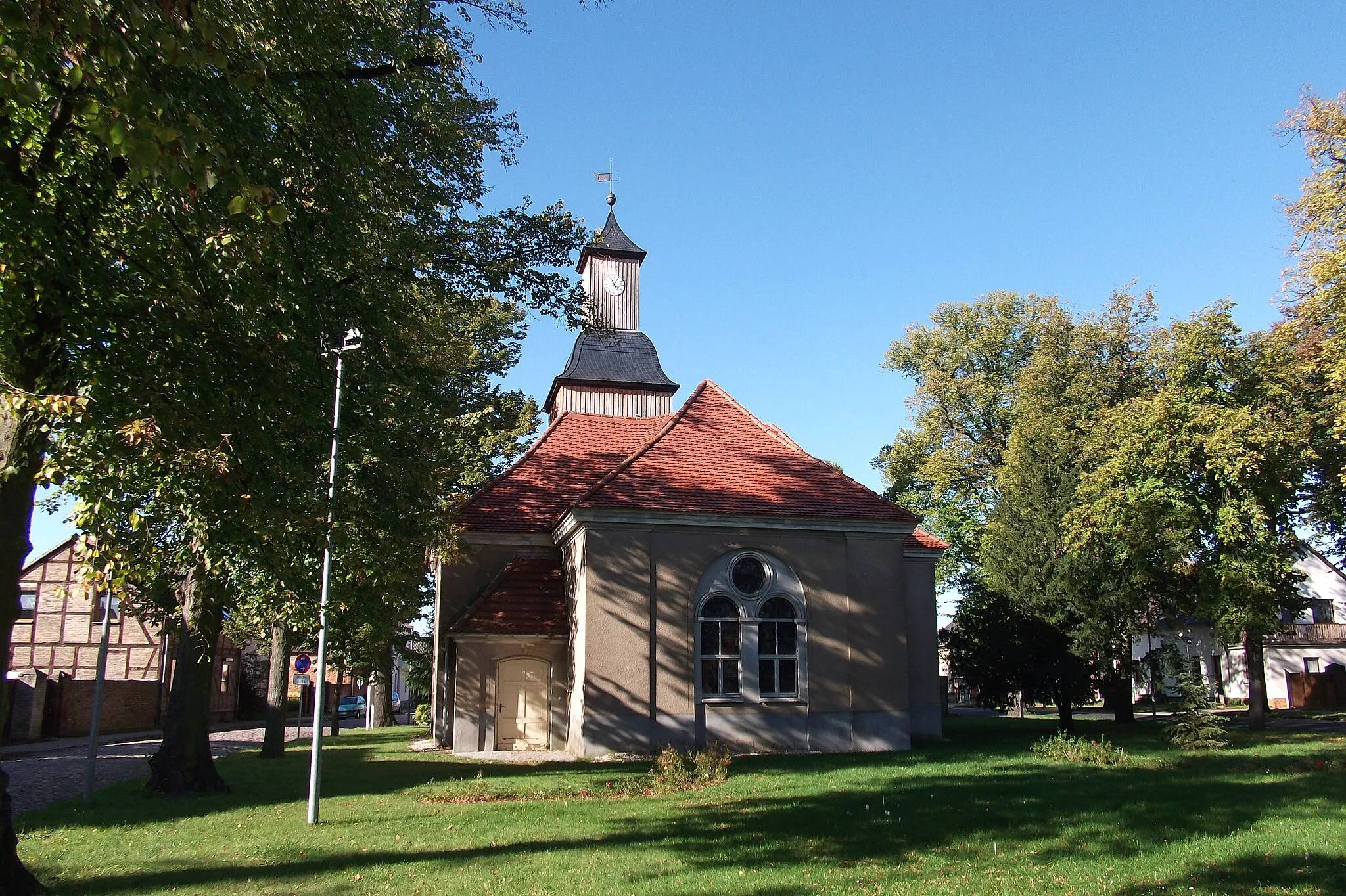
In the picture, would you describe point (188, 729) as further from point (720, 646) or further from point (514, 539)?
point (720, 646)

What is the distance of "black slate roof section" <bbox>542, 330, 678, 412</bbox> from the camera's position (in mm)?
31484

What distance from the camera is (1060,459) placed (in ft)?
93.1

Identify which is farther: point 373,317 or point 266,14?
point 373,317

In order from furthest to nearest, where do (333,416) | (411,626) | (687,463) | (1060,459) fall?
(411,626) → (1060,459) → (687,463) → (333,416)

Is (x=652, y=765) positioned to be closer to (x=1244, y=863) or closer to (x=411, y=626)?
(x=1244, y=863)

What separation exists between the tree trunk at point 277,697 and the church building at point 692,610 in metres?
4.12

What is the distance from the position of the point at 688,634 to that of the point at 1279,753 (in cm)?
A: 1285

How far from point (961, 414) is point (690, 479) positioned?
21.2 metres

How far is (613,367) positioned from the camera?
31812 mm

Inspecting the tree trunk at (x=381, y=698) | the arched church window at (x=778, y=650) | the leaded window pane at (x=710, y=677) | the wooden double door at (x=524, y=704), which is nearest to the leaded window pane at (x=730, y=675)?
the leaded window pane at (x=710, y=677)

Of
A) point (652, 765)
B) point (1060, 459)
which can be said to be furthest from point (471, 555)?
point (1060, 459)

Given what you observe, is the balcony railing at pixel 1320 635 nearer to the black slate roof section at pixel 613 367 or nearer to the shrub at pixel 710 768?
the black slate roof section at pixel 613 367

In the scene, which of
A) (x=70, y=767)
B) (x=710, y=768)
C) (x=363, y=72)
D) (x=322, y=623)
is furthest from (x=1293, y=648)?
(x=363, y=72)

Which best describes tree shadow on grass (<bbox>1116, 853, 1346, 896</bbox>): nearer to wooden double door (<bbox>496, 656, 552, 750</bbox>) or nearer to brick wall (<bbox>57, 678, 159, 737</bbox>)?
wooden double door (<bbox>496, 656, 552, 750</bbox>)
